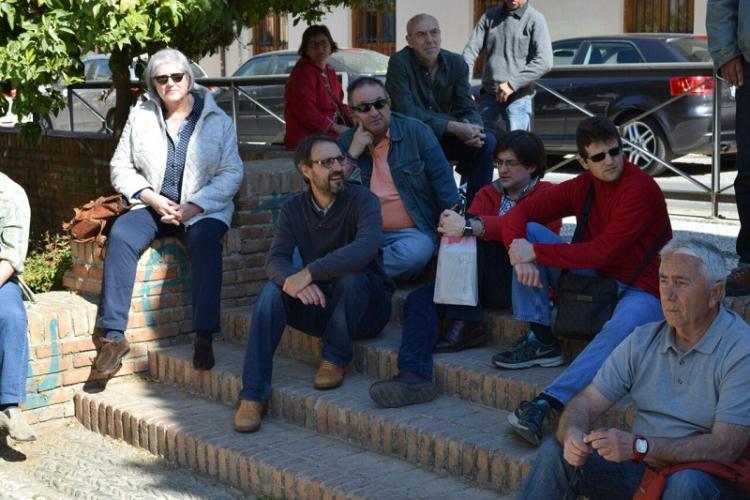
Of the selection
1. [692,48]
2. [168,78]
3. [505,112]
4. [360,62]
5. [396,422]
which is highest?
[692,48]

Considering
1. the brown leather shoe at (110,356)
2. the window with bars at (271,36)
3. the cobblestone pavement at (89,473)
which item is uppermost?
the window with bars at (271,36)

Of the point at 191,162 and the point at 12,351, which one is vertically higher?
the point at 191,162

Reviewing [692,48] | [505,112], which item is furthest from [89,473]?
[692,48]

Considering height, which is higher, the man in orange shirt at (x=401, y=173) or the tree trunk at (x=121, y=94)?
the tree trunk at (x=121, y=94)

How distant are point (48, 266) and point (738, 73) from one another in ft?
15.5

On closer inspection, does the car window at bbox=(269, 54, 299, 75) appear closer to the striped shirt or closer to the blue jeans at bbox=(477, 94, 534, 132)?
the blue jeans at bbox=(477, 94, 534, 132)

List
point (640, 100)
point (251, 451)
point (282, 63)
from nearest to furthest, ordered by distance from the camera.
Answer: point (251, 451), point (640, 100), point (282, 63)

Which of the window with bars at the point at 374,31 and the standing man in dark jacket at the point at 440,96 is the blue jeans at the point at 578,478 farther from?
the window with bars at the point at 374,31

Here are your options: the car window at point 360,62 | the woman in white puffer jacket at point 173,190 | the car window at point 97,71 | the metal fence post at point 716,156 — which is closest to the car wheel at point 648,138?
the metal fence post at point 716,156

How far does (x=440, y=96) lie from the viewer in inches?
293

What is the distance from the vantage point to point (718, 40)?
562 cm

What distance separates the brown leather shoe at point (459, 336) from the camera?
5.88 m

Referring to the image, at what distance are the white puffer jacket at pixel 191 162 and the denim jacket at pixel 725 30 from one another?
2.60m

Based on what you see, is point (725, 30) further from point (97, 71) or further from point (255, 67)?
point (97, 71)
